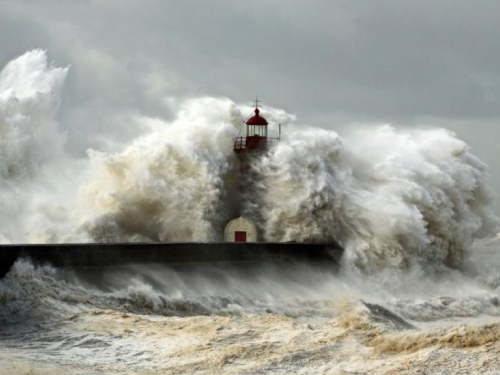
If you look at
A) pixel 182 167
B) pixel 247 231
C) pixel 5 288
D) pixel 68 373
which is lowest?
pixel 68 373

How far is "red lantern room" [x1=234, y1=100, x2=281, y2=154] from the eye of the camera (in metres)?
19.7

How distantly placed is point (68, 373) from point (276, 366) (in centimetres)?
183

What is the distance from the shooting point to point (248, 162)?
19.6 m

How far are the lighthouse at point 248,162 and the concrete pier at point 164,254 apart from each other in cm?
177

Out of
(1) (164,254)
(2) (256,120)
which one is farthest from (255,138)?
(1) (164,254)

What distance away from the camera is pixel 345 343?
29.9 feet

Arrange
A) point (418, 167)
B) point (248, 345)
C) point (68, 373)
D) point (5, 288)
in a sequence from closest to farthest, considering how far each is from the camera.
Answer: point (68, 373) < point (248, 345) < point (5, 288) < point (418, 167)

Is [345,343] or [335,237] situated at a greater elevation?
[335,237]

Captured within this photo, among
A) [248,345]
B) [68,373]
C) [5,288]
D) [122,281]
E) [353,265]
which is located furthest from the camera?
[353,265]

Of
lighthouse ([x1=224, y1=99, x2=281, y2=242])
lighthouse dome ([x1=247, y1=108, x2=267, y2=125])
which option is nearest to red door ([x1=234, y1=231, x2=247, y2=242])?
lighthouse ([x1=224, y1=99, x2=281, y2=242])

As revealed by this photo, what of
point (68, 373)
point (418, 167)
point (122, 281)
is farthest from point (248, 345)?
point (418, 167)

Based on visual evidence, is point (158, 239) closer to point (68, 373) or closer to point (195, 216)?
point (195, 216)

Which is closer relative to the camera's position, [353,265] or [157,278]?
[157,278]

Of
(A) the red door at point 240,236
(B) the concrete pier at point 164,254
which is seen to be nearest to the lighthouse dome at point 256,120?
(A) the red door at point 240,236
